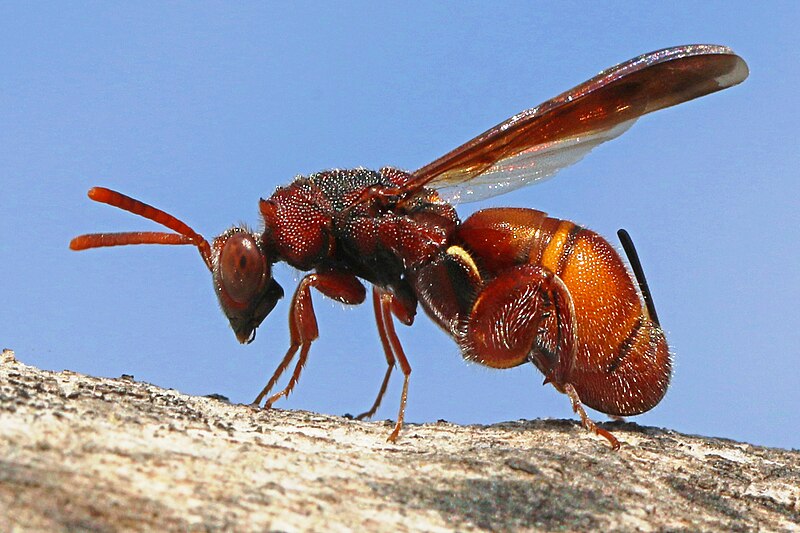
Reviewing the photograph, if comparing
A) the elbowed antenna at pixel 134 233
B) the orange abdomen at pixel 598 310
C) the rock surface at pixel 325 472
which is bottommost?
the rock surface at pixel 325 472

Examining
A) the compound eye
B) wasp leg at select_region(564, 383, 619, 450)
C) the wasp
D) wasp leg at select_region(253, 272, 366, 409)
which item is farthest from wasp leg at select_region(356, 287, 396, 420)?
wasp leg at select_region(564, 383, 619, 450)

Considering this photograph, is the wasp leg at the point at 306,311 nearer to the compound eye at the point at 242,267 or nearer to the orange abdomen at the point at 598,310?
the compound eye at the point at 242,267

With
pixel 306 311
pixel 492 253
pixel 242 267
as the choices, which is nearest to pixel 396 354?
pixel 306 311

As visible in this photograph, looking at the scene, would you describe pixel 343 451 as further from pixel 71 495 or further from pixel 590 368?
pixel 590 368

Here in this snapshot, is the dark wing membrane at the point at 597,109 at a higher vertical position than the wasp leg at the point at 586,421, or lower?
higher

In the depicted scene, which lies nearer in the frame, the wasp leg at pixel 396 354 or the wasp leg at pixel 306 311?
the wasp leg at pixel 396 354

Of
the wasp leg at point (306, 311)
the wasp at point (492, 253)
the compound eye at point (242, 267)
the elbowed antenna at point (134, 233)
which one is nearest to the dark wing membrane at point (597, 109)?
the wasp at point (492, 253)

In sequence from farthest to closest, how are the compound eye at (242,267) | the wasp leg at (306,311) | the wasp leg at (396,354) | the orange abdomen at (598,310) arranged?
1. the compound eye at (242,267)
2. the wasp leg at (306,311)
3. the orange abdomen at (598,310)
4. the wasp leg at (396,354)

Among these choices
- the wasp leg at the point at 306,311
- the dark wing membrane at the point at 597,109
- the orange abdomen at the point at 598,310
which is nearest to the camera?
the dark wing membrane at the point at 597,109

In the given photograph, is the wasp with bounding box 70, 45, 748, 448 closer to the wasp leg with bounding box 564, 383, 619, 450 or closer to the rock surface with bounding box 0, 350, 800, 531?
the wasp leg with bounding box 564, 383, 619, 450
